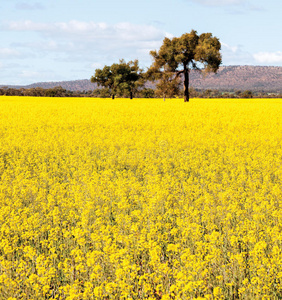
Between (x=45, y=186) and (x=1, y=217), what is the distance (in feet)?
9.64

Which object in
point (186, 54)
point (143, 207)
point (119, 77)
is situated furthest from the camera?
point (119, 77)

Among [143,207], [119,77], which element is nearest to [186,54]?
[119,77]

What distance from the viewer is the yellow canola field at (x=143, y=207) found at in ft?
18.2

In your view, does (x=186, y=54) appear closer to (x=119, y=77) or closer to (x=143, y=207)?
(x=119, y=77)

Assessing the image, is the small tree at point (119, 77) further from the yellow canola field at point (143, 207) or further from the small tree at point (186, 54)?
the yellow canola field at point (143, 207)

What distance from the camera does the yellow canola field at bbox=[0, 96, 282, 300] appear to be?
5.56 m

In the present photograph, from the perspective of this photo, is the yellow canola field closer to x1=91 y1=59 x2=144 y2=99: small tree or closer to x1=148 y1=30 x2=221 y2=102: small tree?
x1=148 y1=30 x2=221 y2=102: small tree

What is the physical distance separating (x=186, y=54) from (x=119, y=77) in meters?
25.9

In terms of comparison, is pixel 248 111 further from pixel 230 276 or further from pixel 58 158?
pixel 230 276

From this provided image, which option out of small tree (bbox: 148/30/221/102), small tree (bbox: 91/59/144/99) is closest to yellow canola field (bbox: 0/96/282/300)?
small tree (bbox: 148/30/221/102)

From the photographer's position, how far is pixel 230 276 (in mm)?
5809

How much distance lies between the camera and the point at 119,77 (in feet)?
236

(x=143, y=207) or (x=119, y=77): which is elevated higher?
(x=119, y=77)

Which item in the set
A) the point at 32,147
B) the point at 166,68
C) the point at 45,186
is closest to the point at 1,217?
the point at 45,186
